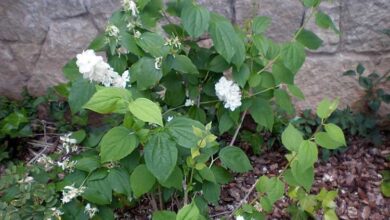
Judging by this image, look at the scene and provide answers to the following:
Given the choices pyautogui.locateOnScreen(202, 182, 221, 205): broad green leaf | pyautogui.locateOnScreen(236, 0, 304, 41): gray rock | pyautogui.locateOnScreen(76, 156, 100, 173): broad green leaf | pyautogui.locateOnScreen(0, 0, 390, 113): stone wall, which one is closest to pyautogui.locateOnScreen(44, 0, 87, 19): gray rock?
pyautogui.locateOnScreen(0, 0, 390, 113): stone wall

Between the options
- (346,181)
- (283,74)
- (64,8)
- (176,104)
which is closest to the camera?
(283,74)

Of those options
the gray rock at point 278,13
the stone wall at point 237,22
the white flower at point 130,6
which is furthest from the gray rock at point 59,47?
the white flower at point 130,6

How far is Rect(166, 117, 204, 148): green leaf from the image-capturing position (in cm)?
124

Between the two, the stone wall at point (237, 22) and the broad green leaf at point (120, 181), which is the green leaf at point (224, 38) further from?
the stone wall at point (237, 22)

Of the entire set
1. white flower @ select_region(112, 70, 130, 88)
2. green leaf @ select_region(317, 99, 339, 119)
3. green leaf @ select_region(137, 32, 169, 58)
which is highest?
green leaf @ select_region(137, 32, 169, 58)

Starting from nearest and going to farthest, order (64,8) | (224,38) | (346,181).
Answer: (224,38) → (346,181) → (64,8)

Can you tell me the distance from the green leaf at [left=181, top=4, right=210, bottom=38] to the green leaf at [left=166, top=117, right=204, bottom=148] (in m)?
0.27

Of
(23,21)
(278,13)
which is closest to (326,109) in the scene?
(278,13)

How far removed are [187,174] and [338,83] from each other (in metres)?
1.18

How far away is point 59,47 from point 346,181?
1.49m

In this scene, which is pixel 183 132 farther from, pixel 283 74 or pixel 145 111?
pixel 283 74

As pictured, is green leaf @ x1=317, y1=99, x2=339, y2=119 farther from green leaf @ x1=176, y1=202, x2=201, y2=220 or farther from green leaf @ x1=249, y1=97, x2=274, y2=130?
green leaf @ x1=176, y1=202, x2=201, y2=220

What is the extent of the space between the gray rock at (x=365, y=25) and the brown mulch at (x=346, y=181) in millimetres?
456

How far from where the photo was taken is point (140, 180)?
1.34 m
